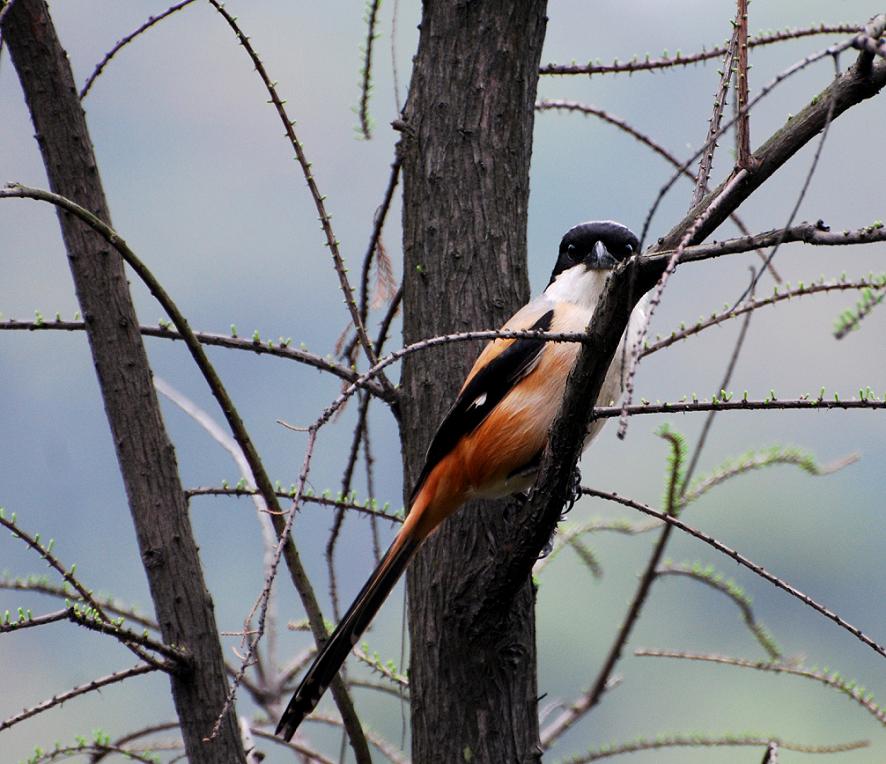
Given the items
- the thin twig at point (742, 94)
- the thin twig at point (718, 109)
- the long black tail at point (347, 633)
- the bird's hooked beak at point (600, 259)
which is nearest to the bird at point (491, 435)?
the long black tail at point (347, 633)

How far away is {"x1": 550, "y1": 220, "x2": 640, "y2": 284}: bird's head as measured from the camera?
8.84 ft

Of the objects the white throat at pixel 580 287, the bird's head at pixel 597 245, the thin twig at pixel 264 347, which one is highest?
the bird's head at pixel 597 245

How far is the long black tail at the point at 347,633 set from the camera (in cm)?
205

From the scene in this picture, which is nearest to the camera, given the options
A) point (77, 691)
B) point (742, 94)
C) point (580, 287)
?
point (742, 94)

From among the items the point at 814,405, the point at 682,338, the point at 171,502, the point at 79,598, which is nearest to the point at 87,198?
the point at 171,502

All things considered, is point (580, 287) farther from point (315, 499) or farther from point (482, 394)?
point (315, 499)

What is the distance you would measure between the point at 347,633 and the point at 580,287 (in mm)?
1059

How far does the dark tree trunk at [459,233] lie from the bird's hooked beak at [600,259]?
31 cm

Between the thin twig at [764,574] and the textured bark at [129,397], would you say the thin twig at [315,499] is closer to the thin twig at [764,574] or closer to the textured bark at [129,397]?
the textured bark at [129,397]

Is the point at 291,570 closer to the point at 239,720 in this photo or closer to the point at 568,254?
the point at 239,720

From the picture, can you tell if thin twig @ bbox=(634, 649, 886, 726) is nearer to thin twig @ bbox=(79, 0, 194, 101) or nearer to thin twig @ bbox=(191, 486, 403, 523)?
thin twig @ bbox=(191, 486, 403, 523)

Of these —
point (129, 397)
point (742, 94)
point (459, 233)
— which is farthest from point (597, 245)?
point (742, 94)

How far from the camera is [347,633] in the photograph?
2.14 metres

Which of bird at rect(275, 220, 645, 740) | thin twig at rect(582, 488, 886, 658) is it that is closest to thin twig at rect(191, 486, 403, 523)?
bird at rect(275, 220, 645, 740)
